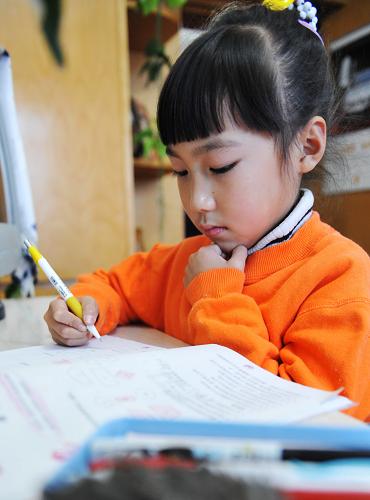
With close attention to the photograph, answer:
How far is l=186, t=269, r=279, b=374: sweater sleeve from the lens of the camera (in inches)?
19.7

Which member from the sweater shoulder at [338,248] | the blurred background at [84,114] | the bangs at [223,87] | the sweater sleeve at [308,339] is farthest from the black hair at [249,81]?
the blurred background at [84,114]

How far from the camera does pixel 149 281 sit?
835mm

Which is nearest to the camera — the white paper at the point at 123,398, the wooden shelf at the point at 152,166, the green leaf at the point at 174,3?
the white paper at the point at 123,398

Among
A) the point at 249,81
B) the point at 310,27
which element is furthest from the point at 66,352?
the point at 310,27

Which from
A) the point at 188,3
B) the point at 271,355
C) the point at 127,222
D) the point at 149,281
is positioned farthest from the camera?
the point at 188,3

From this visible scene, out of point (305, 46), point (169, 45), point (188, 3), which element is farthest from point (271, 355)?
point (169, 45)

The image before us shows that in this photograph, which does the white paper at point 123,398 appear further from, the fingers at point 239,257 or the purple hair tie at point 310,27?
the purple hair tie at point 310,27

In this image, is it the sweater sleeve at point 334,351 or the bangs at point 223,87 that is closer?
the sweater sleeve at point 334,351

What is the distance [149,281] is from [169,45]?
1.71m

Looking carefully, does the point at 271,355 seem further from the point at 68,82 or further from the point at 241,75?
the point at 68,82

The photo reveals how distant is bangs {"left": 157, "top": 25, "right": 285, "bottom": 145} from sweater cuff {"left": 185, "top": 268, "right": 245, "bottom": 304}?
19 centimetres

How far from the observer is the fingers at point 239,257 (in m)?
0.63

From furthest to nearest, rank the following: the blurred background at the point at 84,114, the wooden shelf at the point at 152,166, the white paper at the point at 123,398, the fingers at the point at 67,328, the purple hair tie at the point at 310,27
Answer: the wooden shelf at the point at 152,166 < the blurred background at the point at 84,114 < the purple hair tie at the point at 310,27 < the fingers at the point at 67,328 < the white paper at the point at 123,398

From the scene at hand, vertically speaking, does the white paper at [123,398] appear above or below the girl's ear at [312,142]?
below
